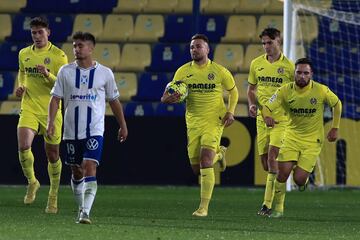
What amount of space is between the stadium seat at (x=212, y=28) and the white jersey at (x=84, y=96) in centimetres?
1038

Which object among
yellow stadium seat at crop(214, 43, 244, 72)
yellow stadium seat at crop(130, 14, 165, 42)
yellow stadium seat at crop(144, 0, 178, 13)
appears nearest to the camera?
yellow stadium seat at crop(214, 43, 244, 72)

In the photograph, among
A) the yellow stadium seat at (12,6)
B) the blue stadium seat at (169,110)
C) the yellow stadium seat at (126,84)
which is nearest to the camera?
the blue stadium seat at (169,110)

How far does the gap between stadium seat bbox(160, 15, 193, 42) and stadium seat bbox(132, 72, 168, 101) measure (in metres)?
0.94

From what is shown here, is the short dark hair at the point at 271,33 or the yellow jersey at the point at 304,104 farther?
the short dark hair at the point at 271,33

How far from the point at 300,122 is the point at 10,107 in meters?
8.31

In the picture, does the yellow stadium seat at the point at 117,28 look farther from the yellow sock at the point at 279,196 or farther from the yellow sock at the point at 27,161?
the yellow sock at the point at 279,196

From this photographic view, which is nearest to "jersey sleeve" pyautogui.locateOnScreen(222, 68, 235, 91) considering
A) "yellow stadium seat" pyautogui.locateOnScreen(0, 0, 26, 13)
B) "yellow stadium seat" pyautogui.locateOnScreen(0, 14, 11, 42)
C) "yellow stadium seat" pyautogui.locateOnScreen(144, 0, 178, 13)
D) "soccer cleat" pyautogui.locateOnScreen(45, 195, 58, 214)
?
"soccer cleat" pyautogui.locateOnScreen(45, 195, 58, 214)

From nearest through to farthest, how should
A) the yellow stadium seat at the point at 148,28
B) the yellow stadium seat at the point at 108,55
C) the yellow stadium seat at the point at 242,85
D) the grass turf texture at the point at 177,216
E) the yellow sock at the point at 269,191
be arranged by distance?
the grass turf texture at the point at 177,216, the yellow sock at the point at 269,191, the yellow stadium seat at the point at 242,85, the yellow stadium seat at the point at 108,55, the yellow stadium seat at the point at 148,28

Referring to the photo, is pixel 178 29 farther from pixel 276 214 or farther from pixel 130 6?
pixel 276 214

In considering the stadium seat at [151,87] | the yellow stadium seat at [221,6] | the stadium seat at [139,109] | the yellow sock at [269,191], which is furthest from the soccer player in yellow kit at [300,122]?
the yellow stadium seat at [221,6]

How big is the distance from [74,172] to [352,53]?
10065 mm

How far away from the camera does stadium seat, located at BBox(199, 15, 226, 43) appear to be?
829 inches

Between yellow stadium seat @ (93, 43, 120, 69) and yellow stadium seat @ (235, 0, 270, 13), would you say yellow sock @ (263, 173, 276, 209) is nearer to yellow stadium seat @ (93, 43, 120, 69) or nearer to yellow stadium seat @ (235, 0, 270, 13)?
yellow stadium seat @ (93, 43, 120, 69)

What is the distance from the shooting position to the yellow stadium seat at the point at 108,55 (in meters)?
20.9
